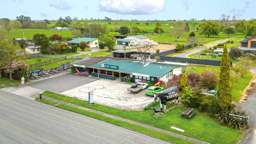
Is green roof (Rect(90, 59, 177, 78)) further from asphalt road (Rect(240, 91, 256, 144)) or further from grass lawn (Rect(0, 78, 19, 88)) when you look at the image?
grass lawn (Rect(0, 78, 19, 88))

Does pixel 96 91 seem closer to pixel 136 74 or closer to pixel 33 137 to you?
pixel 136 74

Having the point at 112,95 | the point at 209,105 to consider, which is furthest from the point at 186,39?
the point at 209,105

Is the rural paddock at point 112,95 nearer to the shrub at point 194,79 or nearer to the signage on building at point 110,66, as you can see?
the signage on building at point 110,66

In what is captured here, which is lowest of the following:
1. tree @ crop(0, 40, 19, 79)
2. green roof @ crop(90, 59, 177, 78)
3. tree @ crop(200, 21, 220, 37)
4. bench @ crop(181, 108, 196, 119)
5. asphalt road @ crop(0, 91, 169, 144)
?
asphalt road @ crop(0, 91, 169, 144)

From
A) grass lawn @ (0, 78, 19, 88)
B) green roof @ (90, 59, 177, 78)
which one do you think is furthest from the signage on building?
grass lawn @ (0, 78, 19, 88)

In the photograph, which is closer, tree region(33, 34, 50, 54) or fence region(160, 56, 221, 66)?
fence region(160, 56, 221, 66)

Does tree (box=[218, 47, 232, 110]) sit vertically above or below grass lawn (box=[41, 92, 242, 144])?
above
